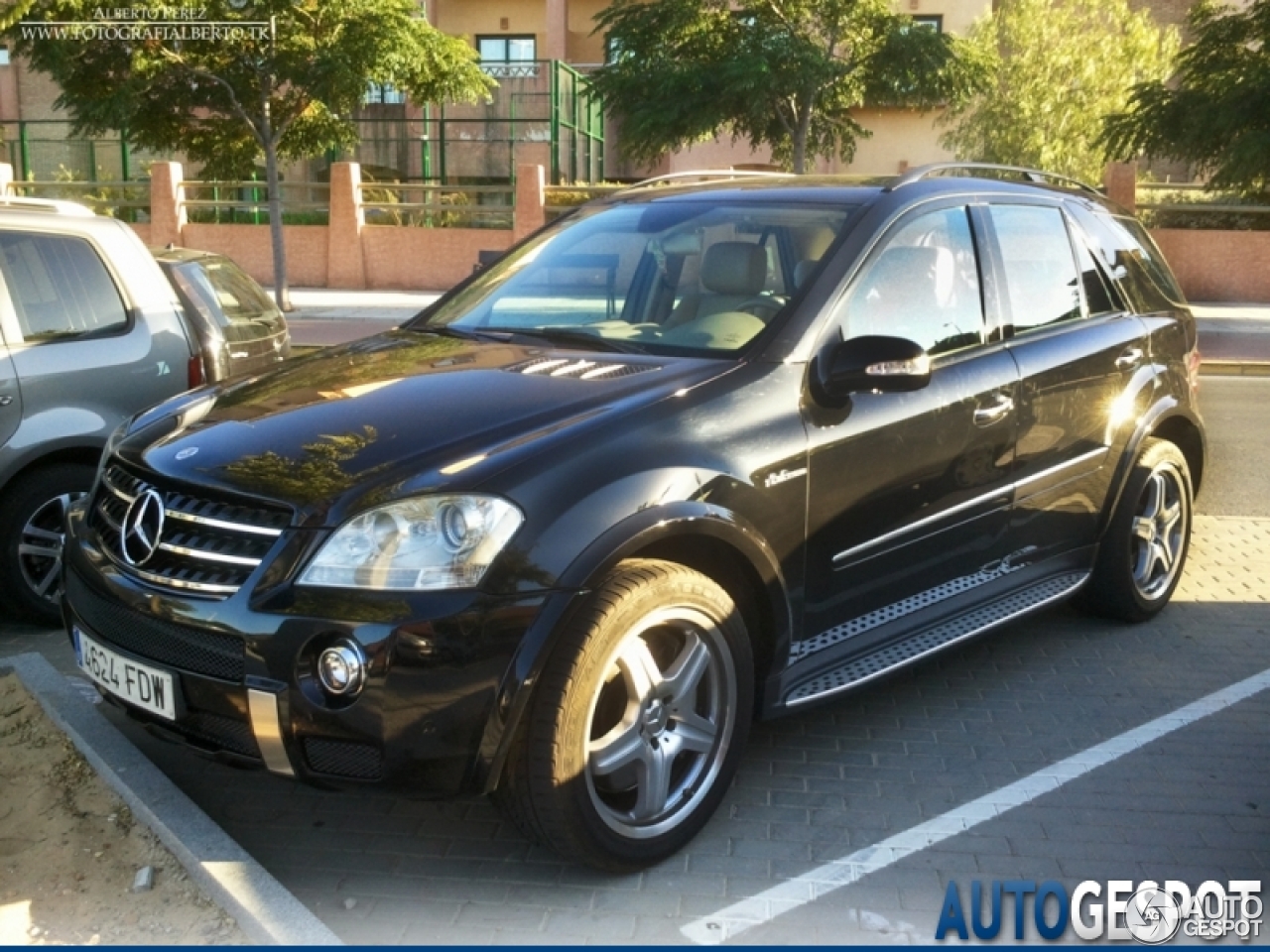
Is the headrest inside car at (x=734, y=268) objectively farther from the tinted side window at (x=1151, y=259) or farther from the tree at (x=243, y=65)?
the tree at (x=243, y=65)

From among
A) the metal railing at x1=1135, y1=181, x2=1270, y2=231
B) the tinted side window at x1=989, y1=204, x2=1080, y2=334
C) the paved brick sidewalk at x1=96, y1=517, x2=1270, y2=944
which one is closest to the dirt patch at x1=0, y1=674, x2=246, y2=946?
the paved brick sidewalk at x1=96, y1=517, x2=1270, y2=944

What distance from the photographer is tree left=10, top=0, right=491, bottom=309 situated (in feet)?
64.6

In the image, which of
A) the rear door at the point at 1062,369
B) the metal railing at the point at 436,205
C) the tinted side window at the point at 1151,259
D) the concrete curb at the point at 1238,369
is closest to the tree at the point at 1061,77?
the metal railing at the point at 436,205

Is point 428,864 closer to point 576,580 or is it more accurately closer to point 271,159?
point 576,580

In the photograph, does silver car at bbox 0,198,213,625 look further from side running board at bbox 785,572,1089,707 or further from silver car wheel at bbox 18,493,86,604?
side running board at bbox 785,572,1089,707

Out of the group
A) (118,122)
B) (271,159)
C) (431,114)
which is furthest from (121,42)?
(431,114)

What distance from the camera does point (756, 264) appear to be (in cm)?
423

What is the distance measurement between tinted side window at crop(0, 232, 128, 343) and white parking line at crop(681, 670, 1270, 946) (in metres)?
3.72

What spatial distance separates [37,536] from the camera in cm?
536

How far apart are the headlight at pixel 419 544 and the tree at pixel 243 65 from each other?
18.0 meters

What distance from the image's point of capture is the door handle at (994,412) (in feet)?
14.3

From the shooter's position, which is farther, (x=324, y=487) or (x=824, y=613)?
(x=824, y=613)

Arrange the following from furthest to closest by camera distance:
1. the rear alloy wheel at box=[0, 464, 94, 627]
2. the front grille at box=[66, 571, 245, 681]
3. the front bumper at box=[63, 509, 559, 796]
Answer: the rear alloy wheel at box=[0, 464, 94, 627] < the front grille at box=[66, 571, 245, 681] < the front bumper at box=[63, 509, 559, 796]

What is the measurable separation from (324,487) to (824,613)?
1528 millimetres
